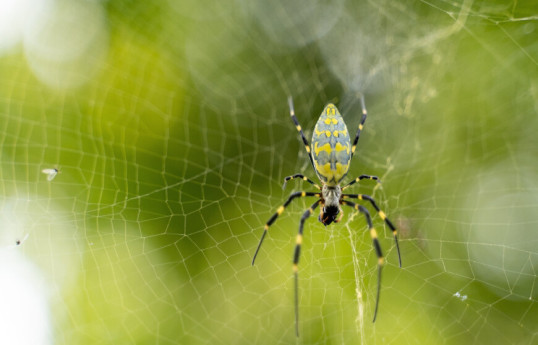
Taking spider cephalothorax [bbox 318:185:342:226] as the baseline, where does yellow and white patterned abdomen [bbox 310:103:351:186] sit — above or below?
above

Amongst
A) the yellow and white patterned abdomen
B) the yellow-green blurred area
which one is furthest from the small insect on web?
the yellow and white patterned abdomen

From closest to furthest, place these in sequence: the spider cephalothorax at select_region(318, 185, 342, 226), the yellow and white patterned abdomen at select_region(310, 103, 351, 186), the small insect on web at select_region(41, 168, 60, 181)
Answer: the yellow and white patterned abdomen at select_region(310, 103, 351, 186), the spider cephalothorax at select_region(318, 185, 342, 226), the small insect on web at select_region(41, 168, 60, 181)

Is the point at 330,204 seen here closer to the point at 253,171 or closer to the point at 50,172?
the point at 253,171

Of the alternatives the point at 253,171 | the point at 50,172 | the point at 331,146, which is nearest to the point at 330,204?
the point at 331,146

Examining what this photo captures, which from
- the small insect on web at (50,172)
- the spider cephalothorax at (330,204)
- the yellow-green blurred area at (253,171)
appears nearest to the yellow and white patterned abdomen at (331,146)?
the spider cephalothorax at (330,204)

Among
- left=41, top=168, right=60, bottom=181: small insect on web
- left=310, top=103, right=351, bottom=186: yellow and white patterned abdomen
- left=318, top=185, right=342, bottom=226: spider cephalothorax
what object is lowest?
left=318, top=185, right=342, bottom=226: spider cephalothorax

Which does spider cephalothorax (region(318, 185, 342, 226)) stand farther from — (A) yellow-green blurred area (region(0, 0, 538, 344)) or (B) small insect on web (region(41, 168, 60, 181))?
(B) small insect on web (region(41, 168, 60, 181))

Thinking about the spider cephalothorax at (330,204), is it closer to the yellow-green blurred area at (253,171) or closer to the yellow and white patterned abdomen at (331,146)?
the yellow and white patterned abdomen at (331,146)
